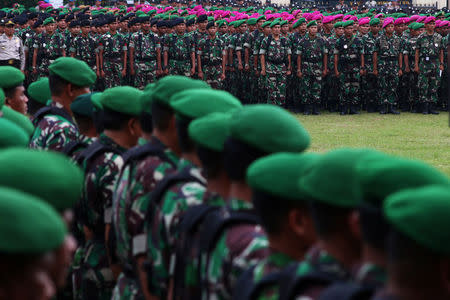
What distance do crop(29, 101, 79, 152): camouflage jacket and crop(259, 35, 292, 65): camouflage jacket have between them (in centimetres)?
1188

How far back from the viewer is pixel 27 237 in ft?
5.51

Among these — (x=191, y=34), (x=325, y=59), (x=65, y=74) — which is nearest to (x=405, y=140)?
(x=325, y=59)

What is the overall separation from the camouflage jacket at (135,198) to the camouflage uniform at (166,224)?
126 millimetres

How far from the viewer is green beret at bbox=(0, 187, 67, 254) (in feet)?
5.48

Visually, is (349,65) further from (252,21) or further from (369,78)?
(252,21)

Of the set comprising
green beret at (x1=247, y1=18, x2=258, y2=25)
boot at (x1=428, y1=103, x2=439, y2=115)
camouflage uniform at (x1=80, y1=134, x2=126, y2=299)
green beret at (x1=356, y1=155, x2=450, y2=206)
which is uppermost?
green beret at (x1=356, y1=155, x2=450, y2=206)

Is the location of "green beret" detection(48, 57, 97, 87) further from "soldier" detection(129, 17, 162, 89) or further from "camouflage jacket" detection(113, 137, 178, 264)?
"soldier" detection(129, 17, 162, 89)

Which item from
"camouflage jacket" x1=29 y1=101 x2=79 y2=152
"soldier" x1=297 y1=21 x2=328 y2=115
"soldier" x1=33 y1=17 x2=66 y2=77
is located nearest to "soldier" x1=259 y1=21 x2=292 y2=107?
"soldier" x1=297 y1=21 x2=328 y2=115

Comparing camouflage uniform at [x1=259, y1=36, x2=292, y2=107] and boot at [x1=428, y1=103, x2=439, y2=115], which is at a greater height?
camouflage uniform at [x1=259, y1=36, x2=292, y2=107]

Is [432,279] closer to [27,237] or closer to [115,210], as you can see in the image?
[27,237]

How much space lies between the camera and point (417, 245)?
5.97ft

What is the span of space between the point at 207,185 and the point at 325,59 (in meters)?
14.0

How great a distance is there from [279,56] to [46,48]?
5.21 meters

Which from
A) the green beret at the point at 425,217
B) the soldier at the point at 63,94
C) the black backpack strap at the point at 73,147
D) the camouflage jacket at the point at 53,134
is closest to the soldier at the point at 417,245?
the green beret at the point at 425,217
